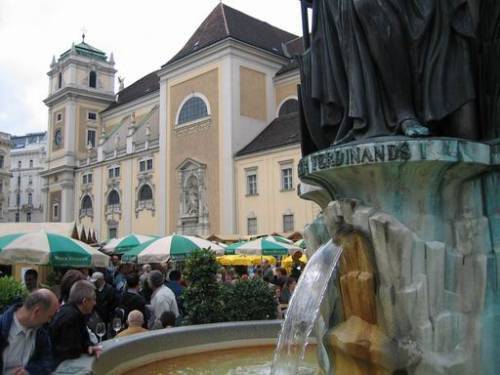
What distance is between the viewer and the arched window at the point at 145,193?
4406cm

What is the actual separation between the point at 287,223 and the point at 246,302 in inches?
1014

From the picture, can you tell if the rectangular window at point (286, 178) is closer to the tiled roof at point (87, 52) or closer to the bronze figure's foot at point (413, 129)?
the bronze figure's foot at point (413, 129)

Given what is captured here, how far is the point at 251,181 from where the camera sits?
35.9 meters

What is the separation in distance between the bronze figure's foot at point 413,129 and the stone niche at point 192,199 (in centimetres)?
3326

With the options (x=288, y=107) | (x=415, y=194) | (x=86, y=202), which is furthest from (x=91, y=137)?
(x=415, y=194)

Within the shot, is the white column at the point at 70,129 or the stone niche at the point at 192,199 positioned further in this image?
the white column at the point at 70,129

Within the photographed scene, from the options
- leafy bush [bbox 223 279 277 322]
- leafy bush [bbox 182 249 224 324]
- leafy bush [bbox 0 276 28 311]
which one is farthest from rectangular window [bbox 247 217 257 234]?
leafy bush [bbox 0 276 28 311]

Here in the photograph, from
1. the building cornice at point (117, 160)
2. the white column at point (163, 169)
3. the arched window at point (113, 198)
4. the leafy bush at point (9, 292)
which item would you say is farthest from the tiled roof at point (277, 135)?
the leafy bush at point (9, 292)

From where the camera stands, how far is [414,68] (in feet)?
13.9

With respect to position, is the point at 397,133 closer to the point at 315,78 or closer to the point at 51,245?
the point at 315,78

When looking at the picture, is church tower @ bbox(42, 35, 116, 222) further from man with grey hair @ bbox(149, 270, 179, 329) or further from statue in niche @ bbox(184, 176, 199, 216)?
man with grey hair @ bbox(149, 270, 179, 329)

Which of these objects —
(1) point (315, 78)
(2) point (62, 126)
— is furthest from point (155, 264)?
(2) point (62, 126)

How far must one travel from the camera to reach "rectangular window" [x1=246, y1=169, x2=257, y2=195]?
117 ft

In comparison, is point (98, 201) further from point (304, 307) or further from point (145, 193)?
point (304, 307)
